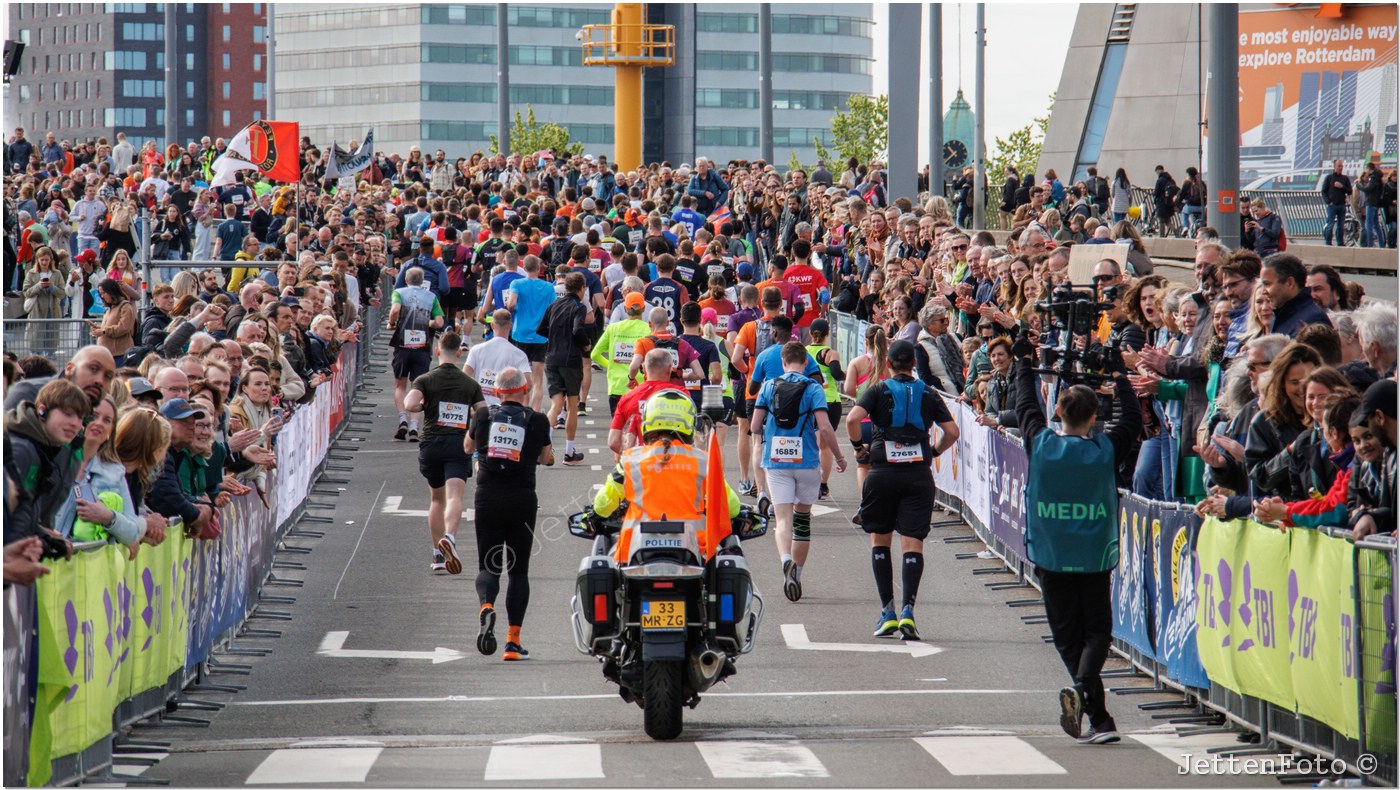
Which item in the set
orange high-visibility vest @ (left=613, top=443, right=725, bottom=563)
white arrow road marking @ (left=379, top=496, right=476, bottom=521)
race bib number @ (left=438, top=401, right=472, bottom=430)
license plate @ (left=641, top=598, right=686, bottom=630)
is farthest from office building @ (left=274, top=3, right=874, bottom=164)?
license plate @ (left=641, top=598, right=686, bottom=630)

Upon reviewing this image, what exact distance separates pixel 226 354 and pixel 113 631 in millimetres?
5881

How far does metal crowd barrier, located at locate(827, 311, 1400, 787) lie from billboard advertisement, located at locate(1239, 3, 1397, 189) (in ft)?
92.6

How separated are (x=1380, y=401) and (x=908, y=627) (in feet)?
17.8

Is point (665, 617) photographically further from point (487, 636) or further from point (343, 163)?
point (343, 163)

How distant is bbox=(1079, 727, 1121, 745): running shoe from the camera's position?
1022 centimetres

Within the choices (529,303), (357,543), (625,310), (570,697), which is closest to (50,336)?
(529,303)

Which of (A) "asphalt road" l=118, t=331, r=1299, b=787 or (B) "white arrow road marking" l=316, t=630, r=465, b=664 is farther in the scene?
(B) "white arrow road marking" l=316, t=630, r=465, b=664

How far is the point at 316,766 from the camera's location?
9617mm

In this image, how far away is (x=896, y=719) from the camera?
36.7 feet

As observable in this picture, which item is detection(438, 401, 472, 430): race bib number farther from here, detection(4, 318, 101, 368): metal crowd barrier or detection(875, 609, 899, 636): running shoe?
detection(4, 318, 101, 368): metal crowd barrier

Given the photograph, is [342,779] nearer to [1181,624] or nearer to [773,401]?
[1181,624]

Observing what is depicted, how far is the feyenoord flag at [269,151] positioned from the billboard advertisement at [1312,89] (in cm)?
2364

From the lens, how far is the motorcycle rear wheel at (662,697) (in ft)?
33.9

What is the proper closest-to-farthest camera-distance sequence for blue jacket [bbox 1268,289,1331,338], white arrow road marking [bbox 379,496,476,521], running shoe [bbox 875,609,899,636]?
blue jacket [bbox 1268,289,1331,338], running shoe [bbox 875,609,899,636], white arrow road marking [bbox 379,496,476,521]
